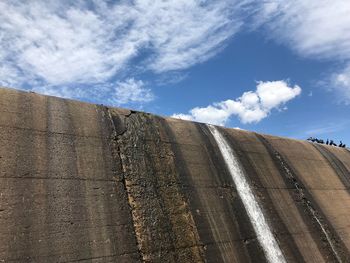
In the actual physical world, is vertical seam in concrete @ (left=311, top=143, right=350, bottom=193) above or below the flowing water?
above

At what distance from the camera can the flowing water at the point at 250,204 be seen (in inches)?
253

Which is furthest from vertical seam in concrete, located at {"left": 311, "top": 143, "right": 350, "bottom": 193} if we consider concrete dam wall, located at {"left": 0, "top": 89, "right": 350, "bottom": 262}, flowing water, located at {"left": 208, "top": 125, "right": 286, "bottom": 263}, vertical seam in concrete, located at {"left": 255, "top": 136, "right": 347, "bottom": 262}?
flowing water, located at {"left": 208, "top": 125, "right": 286, "bottom": 263}

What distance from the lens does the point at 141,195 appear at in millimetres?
5699

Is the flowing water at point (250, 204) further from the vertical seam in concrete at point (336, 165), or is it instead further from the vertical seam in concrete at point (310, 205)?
the vertical seam in concrete at point (336, 165)

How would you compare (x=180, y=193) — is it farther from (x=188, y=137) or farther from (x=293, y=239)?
(x=293, y=239)

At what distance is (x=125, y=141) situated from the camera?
638 centimetres

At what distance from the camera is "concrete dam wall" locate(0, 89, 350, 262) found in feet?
15.2

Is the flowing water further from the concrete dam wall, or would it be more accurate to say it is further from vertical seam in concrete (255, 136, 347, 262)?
vertical seam in concrete (255, 136, 347, 262)

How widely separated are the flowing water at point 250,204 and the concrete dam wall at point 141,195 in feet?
0.09

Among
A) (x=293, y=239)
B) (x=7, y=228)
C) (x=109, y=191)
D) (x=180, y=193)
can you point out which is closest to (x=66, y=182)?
(x=109, y=191)

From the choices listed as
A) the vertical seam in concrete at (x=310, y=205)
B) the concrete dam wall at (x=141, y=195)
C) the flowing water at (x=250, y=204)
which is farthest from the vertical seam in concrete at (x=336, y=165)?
the flowing water at (x=250, y=204)

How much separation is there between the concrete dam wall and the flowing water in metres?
0.03

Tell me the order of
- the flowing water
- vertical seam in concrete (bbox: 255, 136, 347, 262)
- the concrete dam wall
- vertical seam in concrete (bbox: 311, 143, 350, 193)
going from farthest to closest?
vertical seam in concrete (bbox: 311, 143, 350, 193) → vertical seam in concrete (bbox: 255, 136, 347, 262) → the flowing water → the concrete dam wall

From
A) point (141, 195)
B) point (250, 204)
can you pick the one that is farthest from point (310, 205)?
point (141, 195)
